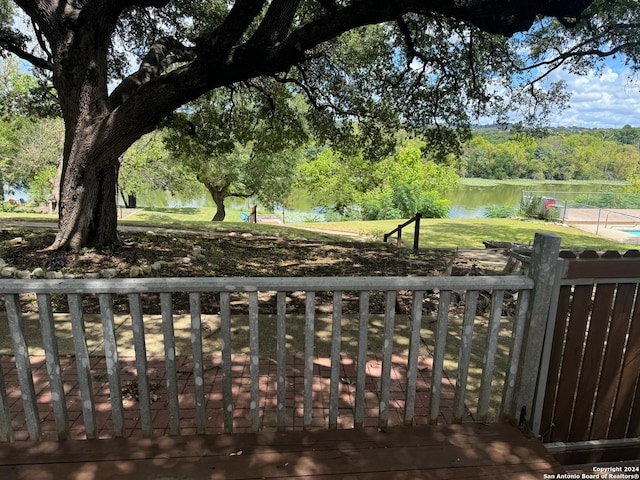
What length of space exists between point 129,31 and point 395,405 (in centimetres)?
1089

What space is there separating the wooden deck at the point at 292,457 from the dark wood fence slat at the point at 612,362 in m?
0.44

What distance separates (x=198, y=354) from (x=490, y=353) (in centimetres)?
152

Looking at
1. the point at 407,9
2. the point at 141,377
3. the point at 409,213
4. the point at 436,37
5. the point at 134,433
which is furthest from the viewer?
the point at 409,213

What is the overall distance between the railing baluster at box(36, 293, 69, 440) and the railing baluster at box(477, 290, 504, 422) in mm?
2131

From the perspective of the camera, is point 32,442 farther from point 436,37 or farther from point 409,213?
point 409,213

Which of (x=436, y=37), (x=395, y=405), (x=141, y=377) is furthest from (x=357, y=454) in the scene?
(x=436, y=37)

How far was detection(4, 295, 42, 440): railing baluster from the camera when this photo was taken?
1.89 m

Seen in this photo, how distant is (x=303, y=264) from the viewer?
7.71 meters

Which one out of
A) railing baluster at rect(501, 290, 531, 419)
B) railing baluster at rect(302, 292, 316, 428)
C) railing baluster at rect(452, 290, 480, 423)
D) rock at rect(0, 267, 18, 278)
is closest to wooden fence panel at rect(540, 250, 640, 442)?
railing baluster at rect(501, 290, 531, 419)

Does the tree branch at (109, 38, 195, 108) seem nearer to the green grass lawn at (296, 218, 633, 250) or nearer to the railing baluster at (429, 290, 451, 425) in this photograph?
the railing baluster at (429, 290, 451, 425)

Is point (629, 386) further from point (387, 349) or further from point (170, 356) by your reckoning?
point (170, 356)

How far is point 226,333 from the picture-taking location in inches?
79.7

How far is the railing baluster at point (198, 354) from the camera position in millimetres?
1967

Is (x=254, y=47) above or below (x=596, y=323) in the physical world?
above
